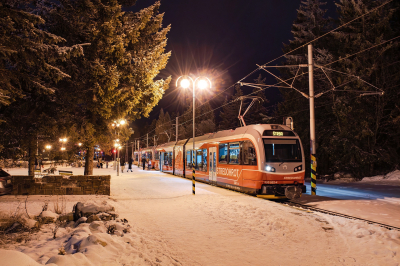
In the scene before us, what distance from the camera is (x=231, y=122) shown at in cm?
6562

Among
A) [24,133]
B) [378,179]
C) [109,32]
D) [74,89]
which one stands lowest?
[378,179]

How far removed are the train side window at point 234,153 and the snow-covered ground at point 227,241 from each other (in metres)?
5.18

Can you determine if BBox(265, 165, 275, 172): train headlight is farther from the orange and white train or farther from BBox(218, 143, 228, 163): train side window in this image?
BBox(218, 143, 228, 163): train side window

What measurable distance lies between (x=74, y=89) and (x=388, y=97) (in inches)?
846

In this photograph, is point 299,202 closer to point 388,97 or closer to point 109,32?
point 109,32

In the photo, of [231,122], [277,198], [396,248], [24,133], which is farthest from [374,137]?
[231,122]

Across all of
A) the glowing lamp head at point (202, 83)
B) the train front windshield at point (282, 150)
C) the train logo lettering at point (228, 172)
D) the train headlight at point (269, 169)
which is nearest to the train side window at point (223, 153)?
the train logo lettering at point (228, 172)

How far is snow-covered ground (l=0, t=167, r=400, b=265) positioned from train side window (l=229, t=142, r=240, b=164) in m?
5.18

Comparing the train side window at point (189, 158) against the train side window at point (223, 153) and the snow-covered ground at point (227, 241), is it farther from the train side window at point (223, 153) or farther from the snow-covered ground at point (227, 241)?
the snow-covered ground at point (227, 241)

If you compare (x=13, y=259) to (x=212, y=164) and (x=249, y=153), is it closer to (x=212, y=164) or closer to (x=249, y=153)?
(x=249, y=153)

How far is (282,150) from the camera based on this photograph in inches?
494

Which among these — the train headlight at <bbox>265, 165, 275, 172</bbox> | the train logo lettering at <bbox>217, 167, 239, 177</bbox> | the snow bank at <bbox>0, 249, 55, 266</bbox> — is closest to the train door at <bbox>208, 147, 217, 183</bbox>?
the train logo lettering at <bbox>217, 167, 239, 177</bbox>

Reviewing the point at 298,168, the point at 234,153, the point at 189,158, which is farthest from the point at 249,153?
the point at 189,158

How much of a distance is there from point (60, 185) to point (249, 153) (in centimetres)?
803
